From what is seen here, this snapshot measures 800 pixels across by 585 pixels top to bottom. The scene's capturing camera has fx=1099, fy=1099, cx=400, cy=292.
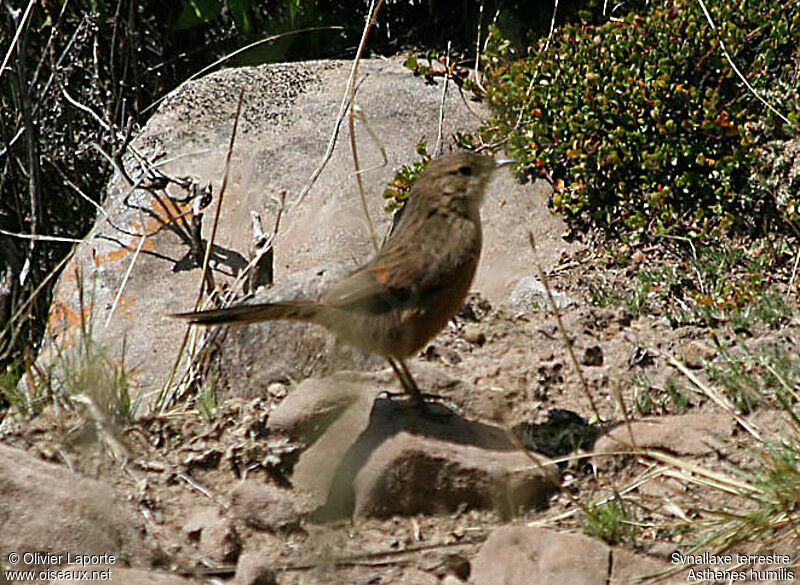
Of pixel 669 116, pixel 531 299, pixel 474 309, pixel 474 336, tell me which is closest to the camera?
pixel 474 336

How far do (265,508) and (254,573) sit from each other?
15.0 inches

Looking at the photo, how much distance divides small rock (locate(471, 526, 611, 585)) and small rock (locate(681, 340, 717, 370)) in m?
1.43

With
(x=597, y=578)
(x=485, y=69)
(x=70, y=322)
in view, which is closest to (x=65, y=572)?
(x=597, y=578)

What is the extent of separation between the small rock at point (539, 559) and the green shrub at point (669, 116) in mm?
2942

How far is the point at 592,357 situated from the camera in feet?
15.6

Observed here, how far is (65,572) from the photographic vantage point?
10.2 ft

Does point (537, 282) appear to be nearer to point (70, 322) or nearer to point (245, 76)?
point (70, 322)

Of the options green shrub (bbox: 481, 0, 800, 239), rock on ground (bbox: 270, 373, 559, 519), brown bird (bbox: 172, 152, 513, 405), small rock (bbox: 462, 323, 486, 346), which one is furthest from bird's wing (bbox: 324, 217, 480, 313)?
green shrub (bbox: 481, 0, 800, 239)

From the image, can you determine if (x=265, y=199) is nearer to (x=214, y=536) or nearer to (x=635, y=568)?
(x=214, y=536)

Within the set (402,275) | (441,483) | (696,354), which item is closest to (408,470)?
(441,483)

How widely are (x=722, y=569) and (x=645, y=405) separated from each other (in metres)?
1.14

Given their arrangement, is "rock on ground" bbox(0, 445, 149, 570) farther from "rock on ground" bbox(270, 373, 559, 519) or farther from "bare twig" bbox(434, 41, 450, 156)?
"bare twig" bbox(434, 41, 450, 156)

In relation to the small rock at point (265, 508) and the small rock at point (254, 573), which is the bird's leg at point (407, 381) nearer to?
the small rock at point (265, 508)

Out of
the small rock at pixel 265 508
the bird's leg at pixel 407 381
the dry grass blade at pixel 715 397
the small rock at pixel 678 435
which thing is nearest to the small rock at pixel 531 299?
the dry grass blade at pixel 715 397
